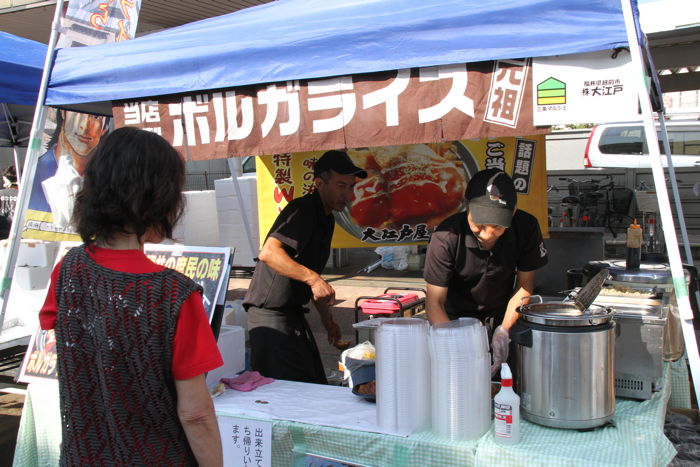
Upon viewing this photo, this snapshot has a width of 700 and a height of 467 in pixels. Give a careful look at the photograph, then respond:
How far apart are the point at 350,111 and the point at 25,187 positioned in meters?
1.99

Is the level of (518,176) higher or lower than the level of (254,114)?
lower

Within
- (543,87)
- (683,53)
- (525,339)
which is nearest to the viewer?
(525,339)

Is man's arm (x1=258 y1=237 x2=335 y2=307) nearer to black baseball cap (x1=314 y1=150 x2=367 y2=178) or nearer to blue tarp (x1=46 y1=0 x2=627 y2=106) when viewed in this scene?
black baseball cap (x1=314 y1=150 x2=367 y2=178)

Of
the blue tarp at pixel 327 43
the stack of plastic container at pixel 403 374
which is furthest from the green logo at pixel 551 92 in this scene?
the stack of plastic container at pixel 403 374

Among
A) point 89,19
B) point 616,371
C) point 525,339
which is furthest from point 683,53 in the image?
point 89,19

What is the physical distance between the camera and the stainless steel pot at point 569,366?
6.30 ft

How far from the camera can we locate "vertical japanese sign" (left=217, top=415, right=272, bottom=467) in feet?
7.48

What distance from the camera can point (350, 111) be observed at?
8.48ft

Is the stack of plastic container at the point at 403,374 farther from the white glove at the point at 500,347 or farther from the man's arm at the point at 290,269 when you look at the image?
the man's arm at the point at 290,269

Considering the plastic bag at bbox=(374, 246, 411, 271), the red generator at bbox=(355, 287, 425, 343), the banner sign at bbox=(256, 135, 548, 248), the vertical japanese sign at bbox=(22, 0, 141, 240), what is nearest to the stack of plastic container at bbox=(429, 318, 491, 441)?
the red generator at bbox=(355, 287, 425, 343)

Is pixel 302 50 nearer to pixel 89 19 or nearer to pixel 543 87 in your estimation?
pixel 543 87

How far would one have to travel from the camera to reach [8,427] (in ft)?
14.5

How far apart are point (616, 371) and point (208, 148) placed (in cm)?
224

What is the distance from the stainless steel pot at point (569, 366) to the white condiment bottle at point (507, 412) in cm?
15
